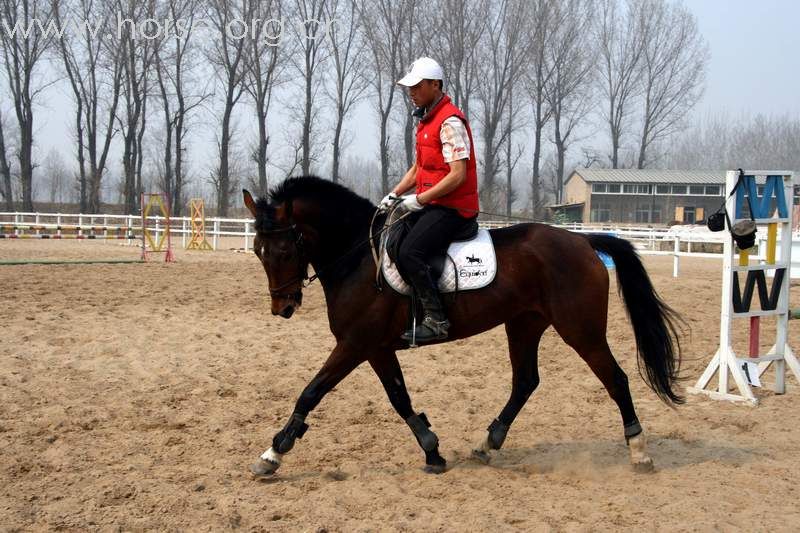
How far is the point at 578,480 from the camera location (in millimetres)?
4930

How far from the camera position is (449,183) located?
5113mm

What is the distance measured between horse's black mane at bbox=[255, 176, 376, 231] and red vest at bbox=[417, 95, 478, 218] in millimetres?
537

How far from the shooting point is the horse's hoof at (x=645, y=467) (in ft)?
16.8

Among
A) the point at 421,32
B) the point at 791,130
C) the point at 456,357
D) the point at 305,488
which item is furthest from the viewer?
the point at 791,130

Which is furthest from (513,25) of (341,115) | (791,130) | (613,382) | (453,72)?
(791,130)

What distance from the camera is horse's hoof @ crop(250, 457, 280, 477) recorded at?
16.0 ft

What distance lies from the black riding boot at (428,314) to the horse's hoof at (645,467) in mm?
1678

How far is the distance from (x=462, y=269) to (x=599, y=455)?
1.82 m

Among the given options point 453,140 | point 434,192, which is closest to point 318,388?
point 434,192

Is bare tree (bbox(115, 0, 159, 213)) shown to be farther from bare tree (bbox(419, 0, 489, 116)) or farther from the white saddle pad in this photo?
the white saddle pad

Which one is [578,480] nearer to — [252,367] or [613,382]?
[613,382]

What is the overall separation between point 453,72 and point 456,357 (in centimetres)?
4015

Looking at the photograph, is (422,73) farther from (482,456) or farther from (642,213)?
(642,213)

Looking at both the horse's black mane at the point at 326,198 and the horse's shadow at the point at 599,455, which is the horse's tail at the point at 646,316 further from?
the horse's black mane at the point at 326,198
